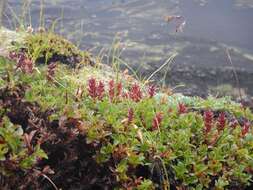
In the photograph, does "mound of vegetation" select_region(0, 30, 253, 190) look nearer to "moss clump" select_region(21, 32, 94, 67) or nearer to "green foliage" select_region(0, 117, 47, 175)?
"green foliage" select_region(0, 117, 47, 175)

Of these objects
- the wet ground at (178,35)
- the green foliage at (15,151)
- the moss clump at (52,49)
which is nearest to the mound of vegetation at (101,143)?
the green foliage at (15,151)

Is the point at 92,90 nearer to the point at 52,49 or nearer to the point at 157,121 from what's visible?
the point at 157,121

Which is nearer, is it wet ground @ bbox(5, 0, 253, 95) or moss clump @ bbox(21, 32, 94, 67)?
moss clump @ bbox(21, 32, 94, 67)

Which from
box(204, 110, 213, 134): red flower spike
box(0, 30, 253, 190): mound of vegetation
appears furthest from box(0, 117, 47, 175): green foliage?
box(204, 110, 213, 134): red flower spike

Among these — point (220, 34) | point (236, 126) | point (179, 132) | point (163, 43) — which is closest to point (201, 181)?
point (179, 132)

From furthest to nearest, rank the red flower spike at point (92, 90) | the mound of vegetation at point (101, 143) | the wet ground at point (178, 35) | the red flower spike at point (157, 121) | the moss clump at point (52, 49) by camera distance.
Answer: the wet ground at point (178, 35) < the moss clump at point (52, 49) < the red flower spike at point (92, 90) < the red flower spike at point (157, 121) < the mound of vegetation at point (101, 143)

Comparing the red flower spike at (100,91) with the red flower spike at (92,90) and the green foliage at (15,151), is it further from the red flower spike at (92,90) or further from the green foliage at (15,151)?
the green foliage at (15,151)
